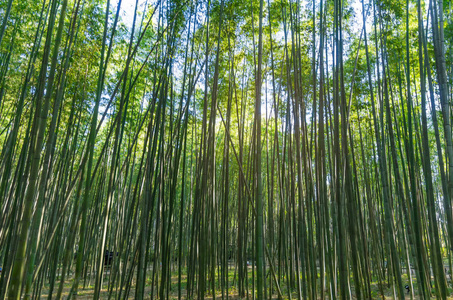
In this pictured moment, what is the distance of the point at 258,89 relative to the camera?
2350 mm

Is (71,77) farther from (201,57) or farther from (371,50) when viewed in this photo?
(371,50)

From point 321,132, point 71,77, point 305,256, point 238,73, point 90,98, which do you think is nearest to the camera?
point 321,132

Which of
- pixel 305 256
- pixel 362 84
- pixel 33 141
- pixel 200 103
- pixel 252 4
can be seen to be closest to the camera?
pixel 33 141

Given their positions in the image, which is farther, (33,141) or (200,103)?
(200,103)

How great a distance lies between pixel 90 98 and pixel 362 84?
4340 millimetres

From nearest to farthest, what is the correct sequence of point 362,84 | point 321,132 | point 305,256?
1. point 321,132
2. point 305,256
3. point 362,84

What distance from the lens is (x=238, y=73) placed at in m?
5.46

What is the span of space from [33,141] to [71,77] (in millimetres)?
1784

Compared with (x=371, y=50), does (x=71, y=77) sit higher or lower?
lower

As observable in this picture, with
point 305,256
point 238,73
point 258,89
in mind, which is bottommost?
point 305,256

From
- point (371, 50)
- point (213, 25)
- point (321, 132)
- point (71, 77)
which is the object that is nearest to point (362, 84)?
point (371, 50)

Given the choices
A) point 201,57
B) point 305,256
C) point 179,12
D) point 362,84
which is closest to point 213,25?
point 201,57

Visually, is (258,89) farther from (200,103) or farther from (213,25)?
(200,103)

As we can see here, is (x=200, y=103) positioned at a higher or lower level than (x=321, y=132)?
higher
